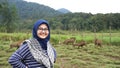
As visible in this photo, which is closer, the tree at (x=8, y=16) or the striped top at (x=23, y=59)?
the striped top at (x=23, y=59)

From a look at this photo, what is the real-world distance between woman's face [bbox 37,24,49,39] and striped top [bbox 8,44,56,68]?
24 cm

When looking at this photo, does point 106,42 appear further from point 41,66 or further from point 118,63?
point 41,66

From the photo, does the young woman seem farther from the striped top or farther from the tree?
the tree

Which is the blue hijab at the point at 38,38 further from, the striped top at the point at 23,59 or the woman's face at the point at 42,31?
the striped top at the point at 23,59

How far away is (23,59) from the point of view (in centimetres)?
327

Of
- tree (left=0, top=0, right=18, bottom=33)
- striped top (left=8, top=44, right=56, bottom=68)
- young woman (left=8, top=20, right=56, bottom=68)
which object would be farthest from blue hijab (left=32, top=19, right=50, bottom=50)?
tree (left=0, top=0, right=18, bottom=33)

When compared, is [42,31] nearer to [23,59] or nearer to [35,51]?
[35,51]

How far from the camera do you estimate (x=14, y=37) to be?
1021 inches

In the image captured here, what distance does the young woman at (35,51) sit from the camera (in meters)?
3.21

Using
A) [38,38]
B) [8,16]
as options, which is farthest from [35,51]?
[8,16]

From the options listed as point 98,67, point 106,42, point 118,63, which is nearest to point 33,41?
point 98,67

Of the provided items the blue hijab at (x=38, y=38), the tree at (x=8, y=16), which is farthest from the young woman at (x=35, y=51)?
the tree at (x=8, y=16)

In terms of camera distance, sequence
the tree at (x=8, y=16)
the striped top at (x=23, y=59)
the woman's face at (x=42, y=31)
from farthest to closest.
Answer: the tree at (x=8, y=16), the woman's face at (x=42, y=31), the striped top at (x=23, y=59)

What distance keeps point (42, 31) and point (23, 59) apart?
454 mm
